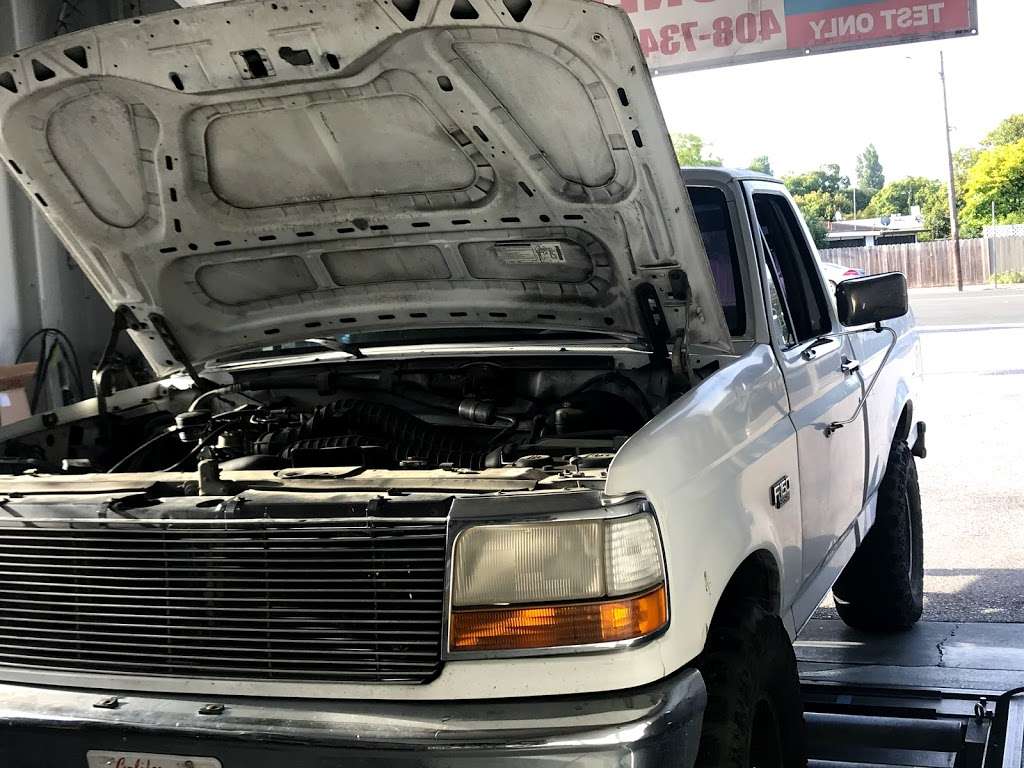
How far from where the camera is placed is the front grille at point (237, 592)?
2238 mm

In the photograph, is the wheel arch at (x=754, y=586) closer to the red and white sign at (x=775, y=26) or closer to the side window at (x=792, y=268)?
the side window at (x=792, y=268)

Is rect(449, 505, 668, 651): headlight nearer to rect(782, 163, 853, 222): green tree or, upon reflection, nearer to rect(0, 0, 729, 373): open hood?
rect(0, 0, 729, 373): open hood

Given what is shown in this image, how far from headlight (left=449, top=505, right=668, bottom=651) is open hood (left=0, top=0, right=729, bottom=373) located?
1.12 m

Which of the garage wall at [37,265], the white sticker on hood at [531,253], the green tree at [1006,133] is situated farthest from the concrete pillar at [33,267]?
the green tree at [1006,133]

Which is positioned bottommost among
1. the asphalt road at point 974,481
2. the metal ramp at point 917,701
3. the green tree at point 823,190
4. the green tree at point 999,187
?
the asphalt road at point 974,481

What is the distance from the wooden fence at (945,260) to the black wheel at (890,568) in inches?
1379

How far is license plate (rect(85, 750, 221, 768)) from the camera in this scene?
2.21m

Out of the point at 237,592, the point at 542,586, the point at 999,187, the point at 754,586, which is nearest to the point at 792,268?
the point at 754,586

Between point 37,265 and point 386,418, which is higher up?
point 37,265

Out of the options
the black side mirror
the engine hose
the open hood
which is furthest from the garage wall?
the black side mirror

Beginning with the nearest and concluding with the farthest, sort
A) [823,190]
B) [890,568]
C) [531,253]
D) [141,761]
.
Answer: [141,761]
[531,253]
[890,568]
[823,190]

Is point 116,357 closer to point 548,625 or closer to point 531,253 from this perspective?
point 531,253

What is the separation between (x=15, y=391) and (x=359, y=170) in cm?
596

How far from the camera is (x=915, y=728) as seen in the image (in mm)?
3438
